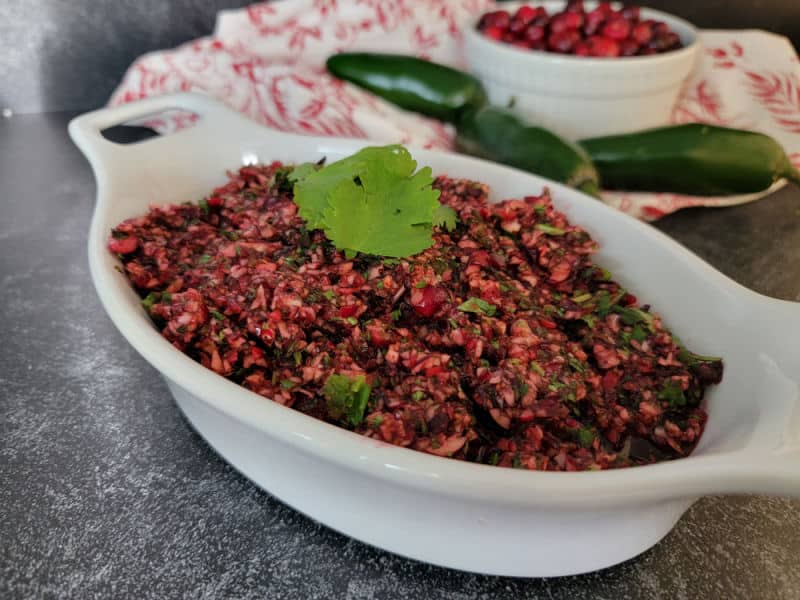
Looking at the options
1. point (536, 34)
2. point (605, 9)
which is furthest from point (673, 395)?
point (605, 9)

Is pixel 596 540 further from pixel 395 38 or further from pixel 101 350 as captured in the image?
pixel 395 38

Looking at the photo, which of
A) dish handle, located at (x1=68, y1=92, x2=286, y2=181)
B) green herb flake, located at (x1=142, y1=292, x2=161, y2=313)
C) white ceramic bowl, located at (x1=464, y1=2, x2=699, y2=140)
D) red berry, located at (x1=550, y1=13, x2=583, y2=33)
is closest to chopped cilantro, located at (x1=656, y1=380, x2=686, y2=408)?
green herb flake, located at (x1=142, y1=292, x2=161, y2=313)

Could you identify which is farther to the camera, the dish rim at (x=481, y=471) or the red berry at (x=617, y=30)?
the red berry at (x=617, y=30)

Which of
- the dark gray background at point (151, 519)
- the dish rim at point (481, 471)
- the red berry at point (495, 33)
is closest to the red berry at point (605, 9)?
the red berry at point (495, 33)

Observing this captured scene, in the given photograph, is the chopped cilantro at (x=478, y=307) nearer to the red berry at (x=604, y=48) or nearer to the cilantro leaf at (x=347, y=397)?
the cilantro leaf at (x=347, y=397)

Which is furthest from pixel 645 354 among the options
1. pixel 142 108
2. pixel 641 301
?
pixel 142 108

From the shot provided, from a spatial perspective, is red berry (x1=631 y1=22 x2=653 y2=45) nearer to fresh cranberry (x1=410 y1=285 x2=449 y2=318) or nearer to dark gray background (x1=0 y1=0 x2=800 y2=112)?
dark gray background (x1=0 y1=0 x2=800 y2=112)

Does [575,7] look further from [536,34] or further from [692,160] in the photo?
[692,160]
